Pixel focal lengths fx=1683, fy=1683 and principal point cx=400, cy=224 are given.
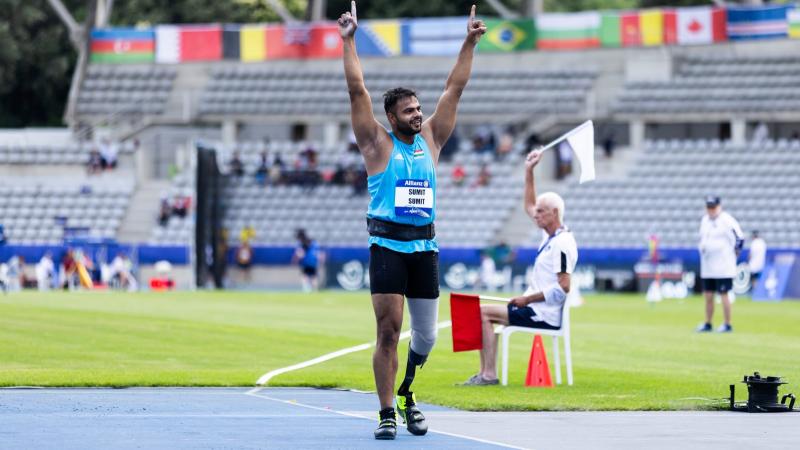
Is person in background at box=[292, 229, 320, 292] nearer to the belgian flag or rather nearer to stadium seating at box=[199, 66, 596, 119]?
stadium seating at box=[199, 66, 596, 119]

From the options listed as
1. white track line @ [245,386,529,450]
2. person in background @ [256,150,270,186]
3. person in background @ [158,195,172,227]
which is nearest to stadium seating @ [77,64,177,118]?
person in background @ [256,150,270,186]

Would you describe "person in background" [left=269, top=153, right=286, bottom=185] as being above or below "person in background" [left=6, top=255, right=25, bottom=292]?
above

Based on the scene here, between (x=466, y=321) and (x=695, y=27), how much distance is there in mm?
46596

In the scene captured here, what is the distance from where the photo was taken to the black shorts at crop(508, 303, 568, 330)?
601 inches

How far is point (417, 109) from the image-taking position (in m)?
11.1

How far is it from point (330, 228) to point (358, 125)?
45.1 metres

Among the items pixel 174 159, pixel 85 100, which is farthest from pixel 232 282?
pixel 85 100

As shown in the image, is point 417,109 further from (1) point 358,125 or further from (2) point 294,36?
(2) point 294,36

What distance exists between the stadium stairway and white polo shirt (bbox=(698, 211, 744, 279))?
33.0m

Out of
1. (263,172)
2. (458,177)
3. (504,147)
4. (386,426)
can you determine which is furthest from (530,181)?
(263,172)

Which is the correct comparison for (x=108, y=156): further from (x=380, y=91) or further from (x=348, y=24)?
(x=348, y=24)

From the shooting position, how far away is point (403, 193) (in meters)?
11.0

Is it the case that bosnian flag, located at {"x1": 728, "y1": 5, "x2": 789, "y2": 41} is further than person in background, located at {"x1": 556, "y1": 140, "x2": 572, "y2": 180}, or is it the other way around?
bosnian flag, located at {"x1": 728, "y1": 5, "x2": 789, "y2": 41}

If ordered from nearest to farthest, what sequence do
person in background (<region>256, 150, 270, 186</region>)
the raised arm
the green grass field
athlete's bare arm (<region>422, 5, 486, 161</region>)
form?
1. athlete's bare arm (<region>422, 5, 486, 161</region>)
2. the green grass field
3. the raised arm
4. person in background (<region>256, 150, 270, 186</region>)
